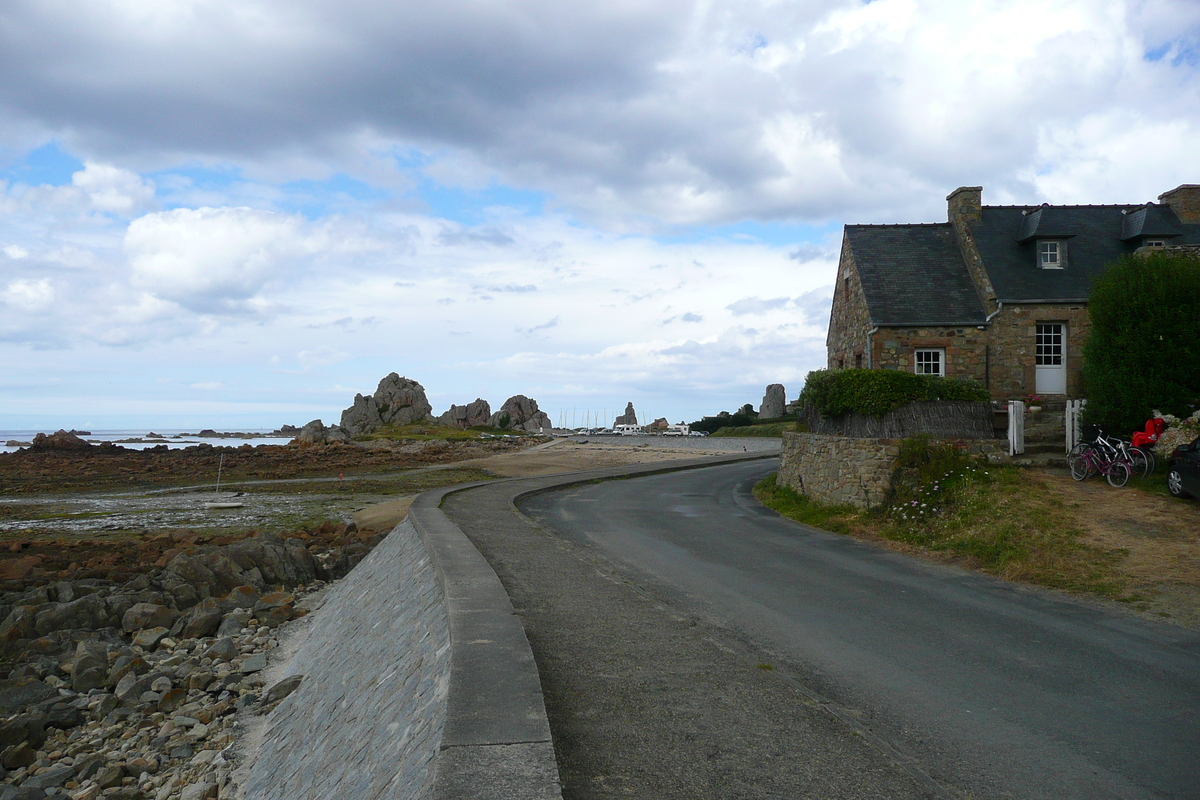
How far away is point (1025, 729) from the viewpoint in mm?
5688

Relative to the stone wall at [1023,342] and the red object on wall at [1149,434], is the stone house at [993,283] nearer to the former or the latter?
the stone wall at [1023,342]

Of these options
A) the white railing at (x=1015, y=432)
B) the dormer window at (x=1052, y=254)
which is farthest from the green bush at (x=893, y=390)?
the dormer window at (x=1052, y=254)

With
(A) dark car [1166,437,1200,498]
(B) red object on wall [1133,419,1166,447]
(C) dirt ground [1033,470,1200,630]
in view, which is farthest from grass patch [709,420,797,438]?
(A) dark car [1166,437,1200,498]

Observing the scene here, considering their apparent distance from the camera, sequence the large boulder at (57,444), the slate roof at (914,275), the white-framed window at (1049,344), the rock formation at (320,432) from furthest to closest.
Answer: the rock formation at (320,432) → the large boulder at (57,444) → the slate roof at (914,275) → the white-framed window at (1049,344)

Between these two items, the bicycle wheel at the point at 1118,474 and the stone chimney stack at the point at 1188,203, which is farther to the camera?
the stone chimney stack at the point at 1188,203

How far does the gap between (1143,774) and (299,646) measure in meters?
10.2

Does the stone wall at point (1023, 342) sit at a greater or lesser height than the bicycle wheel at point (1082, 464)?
greater

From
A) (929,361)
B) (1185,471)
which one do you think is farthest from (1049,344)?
(1185,471)

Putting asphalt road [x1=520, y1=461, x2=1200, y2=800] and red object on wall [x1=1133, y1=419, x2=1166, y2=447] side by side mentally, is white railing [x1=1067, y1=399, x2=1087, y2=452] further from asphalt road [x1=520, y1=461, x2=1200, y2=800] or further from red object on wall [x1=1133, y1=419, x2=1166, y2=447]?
asphalt road [x1=520, y1=461, x2=1200, y2=800]

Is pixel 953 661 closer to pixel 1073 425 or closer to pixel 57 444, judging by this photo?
pixel 1073 425

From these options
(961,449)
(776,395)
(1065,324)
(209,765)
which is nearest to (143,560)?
(209,765)

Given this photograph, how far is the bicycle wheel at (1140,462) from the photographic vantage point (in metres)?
15.3

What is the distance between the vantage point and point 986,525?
13.7 m

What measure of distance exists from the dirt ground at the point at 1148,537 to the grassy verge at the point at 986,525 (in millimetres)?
201
